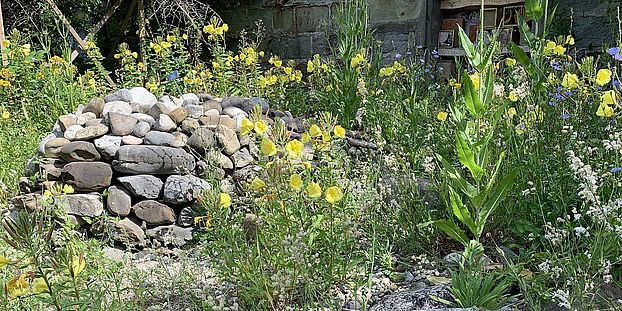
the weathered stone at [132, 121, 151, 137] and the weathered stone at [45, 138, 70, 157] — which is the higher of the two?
the weathered stone at [132, 121, 151, 137]

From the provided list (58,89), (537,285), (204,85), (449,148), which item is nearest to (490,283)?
(537,285)

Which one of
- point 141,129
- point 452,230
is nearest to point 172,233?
point 141,129

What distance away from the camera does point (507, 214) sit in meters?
2.54

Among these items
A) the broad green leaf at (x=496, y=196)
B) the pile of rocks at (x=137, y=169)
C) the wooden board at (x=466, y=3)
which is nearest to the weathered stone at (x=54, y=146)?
the pile of rocks at (x=137, y=169)

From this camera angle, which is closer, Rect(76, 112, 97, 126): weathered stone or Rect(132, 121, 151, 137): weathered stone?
Rect(132, 121, 151, 137): weathered stone

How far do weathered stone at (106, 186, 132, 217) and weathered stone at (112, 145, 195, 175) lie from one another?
13 centimetres

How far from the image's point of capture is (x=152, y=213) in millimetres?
3547

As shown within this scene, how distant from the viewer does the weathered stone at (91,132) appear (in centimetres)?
372

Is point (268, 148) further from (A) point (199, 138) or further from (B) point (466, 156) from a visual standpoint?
(A) point (199, 138)

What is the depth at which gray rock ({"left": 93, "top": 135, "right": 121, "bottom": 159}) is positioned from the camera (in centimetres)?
362

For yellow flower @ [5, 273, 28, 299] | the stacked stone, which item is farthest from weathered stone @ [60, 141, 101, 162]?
yellow flower @ [5, 273, 28, 299]

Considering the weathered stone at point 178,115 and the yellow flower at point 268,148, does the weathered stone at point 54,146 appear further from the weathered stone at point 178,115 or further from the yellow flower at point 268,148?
the yellow flower at point 268,148

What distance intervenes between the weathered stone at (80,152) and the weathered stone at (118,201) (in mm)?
241

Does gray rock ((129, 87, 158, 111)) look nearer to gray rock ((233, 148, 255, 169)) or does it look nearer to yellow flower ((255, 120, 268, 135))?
gray rock ((233, 148, 255, 169))
